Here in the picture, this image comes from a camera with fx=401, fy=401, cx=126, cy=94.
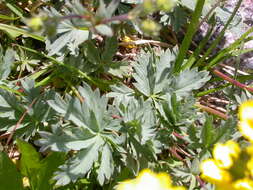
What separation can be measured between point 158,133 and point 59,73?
61 cm

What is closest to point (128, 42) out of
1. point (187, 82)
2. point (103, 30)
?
point (187, 82)

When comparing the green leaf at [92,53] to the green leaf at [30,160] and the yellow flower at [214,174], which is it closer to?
the green leaf at [30,160]

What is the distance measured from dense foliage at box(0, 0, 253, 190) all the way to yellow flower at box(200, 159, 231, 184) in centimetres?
42

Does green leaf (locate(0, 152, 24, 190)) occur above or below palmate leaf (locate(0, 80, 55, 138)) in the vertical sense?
below

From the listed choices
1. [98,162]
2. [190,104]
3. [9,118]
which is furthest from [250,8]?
[9,118]

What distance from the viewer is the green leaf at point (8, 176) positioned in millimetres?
1643

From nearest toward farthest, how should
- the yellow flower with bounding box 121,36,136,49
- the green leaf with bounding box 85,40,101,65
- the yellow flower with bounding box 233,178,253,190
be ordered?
the yellow flower with bounding box 233,178,253,190, the green leaf with bounding box 85,40,101,65, the yellow flower with bounding box 121,36,136,49

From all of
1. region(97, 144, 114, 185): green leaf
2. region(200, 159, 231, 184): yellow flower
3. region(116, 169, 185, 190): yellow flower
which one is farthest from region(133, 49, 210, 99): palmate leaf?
region(116, 169, 185, 190): yellow flower

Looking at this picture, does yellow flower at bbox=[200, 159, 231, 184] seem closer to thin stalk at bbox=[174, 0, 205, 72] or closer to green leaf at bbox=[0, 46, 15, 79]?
thin stalk at bbox=[174, 0, 205, 72]

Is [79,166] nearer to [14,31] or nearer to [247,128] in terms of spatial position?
[247,128]

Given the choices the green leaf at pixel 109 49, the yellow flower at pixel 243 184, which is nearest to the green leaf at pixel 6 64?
the green leaf at pixel 109 49

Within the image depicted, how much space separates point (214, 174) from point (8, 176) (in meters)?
0.90

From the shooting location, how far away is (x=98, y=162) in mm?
1683

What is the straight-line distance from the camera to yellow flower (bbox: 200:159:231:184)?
3.63ft
